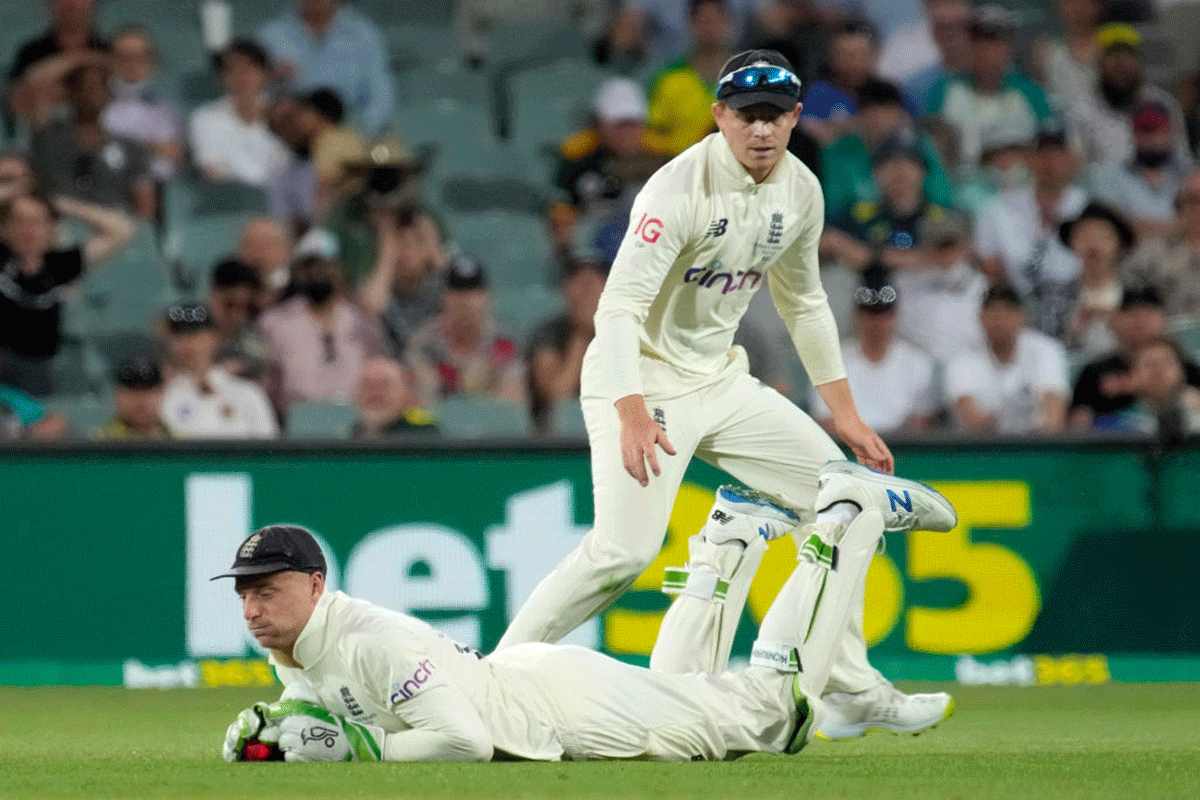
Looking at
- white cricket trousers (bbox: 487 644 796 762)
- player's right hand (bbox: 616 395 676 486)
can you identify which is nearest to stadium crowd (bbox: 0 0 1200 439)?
player's right hand (bbox: 616 395 676 486)

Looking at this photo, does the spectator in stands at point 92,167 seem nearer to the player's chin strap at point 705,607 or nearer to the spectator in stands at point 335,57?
the spectator in stands at point 335,57

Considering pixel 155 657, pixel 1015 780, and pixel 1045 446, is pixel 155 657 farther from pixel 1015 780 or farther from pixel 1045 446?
pixel 1015 780

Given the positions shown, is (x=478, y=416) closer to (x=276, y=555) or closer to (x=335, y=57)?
(x=335, y=57)

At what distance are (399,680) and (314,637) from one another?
0.24 m

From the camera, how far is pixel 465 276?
1020 cm

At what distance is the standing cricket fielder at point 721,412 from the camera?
18.3 feet

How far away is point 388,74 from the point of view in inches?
486

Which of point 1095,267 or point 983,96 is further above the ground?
point 983,96

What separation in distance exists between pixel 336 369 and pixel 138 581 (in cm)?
205

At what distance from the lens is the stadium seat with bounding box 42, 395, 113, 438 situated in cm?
996

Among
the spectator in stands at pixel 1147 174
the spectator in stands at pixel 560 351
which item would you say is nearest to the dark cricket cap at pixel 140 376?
the spectator in stands at pixel 560 351

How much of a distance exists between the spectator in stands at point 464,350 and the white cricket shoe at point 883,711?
171 inches

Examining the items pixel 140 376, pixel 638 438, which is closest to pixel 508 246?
pixel 140 376

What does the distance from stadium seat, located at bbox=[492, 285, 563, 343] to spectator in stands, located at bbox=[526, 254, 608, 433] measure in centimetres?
88
